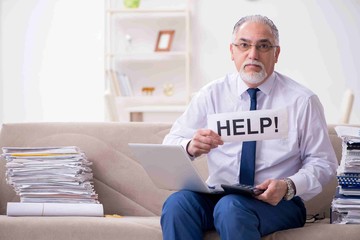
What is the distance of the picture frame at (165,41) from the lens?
6641mm

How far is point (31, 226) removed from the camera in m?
2.29

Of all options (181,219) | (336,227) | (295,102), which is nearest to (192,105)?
(295,102)

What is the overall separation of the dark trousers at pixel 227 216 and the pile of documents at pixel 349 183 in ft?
0.44

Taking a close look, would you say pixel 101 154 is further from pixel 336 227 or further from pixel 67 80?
pixel 67 80

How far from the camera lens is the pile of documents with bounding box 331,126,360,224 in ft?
7.10

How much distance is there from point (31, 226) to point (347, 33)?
492cm

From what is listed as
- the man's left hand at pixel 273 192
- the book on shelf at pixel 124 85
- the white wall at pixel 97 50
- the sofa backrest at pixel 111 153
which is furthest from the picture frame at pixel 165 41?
the man's left hand at pixel 273 192

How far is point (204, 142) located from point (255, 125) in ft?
0.54

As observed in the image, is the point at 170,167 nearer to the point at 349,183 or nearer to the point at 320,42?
the point at 349,183

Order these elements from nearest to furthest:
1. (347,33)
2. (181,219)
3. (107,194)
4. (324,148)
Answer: (181,219), (324,148), (107,194), (347,33)

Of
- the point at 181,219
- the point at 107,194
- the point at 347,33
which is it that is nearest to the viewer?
the point at 181,219

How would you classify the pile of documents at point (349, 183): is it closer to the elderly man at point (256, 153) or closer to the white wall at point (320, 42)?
the elderly man at point (256, 153)

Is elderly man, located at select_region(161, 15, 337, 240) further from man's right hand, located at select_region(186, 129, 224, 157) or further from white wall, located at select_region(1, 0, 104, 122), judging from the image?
white wall, located at select_region(1, 0, 104, 122)

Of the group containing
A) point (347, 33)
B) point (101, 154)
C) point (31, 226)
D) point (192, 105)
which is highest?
point (347, 33)
